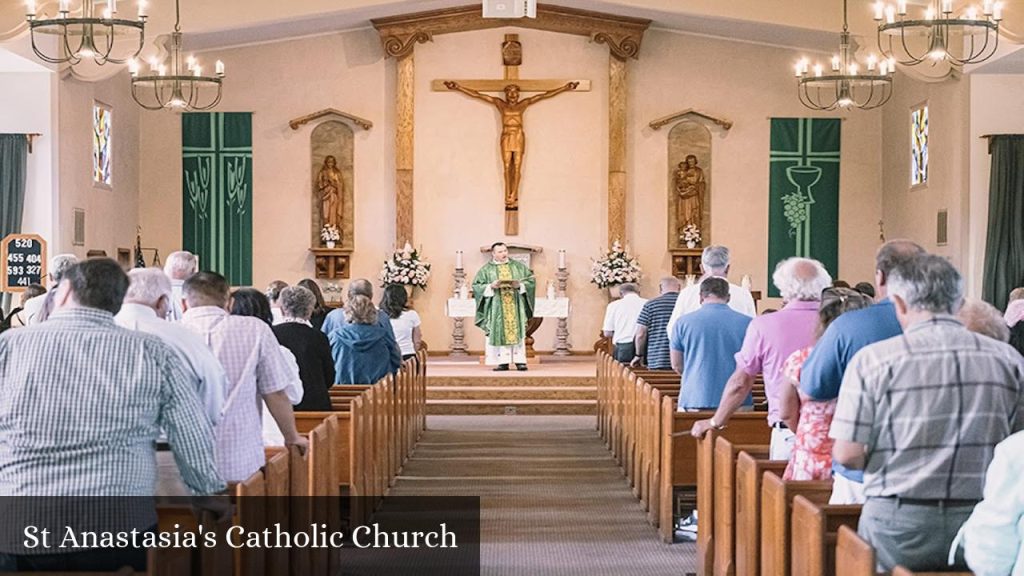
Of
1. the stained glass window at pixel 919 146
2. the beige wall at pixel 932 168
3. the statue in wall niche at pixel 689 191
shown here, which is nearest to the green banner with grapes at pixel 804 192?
the beige wall at pixel 932 168

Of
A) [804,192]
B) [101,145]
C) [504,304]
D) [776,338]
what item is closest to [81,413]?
[776,338]

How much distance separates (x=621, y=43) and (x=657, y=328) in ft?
26.3

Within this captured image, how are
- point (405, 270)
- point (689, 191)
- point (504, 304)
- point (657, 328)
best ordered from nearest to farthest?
point (657, 328) → point (504, 304) → point (405, 270) → point (689, 191)

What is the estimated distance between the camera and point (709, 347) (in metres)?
7.00

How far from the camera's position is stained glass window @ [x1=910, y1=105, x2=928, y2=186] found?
15.2 m

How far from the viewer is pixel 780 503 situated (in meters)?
4.21

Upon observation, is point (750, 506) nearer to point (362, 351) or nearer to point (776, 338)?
point (776, 338)

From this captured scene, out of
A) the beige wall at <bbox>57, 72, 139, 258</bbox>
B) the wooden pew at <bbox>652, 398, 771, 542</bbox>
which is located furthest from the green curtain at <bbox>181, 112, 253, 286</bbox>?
the wooden pew at <bbox>652, 398, 771, 542</bbox>

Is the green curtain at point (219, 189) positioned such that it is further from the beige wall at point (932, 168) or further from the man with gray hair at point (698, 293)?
the man with gray hair at point (698, 293)

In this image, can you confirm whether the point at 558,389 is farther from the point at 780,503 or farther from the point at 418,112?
the point at 780,503

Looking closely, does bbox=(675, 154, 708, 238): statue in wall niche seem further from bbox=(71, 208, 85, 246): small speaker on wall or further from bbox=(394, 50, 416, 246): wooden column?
bbox=(71, 208, 85, 246): small speaker on wall

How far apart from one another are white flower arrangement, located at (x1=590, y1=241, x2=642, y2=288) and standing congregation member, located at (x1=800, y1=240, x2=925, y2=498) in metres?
12.2

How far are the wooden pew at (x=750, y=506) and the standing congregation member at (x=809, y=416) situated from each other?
8cm

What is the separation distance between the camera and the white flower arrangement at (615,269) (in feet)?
53.8
